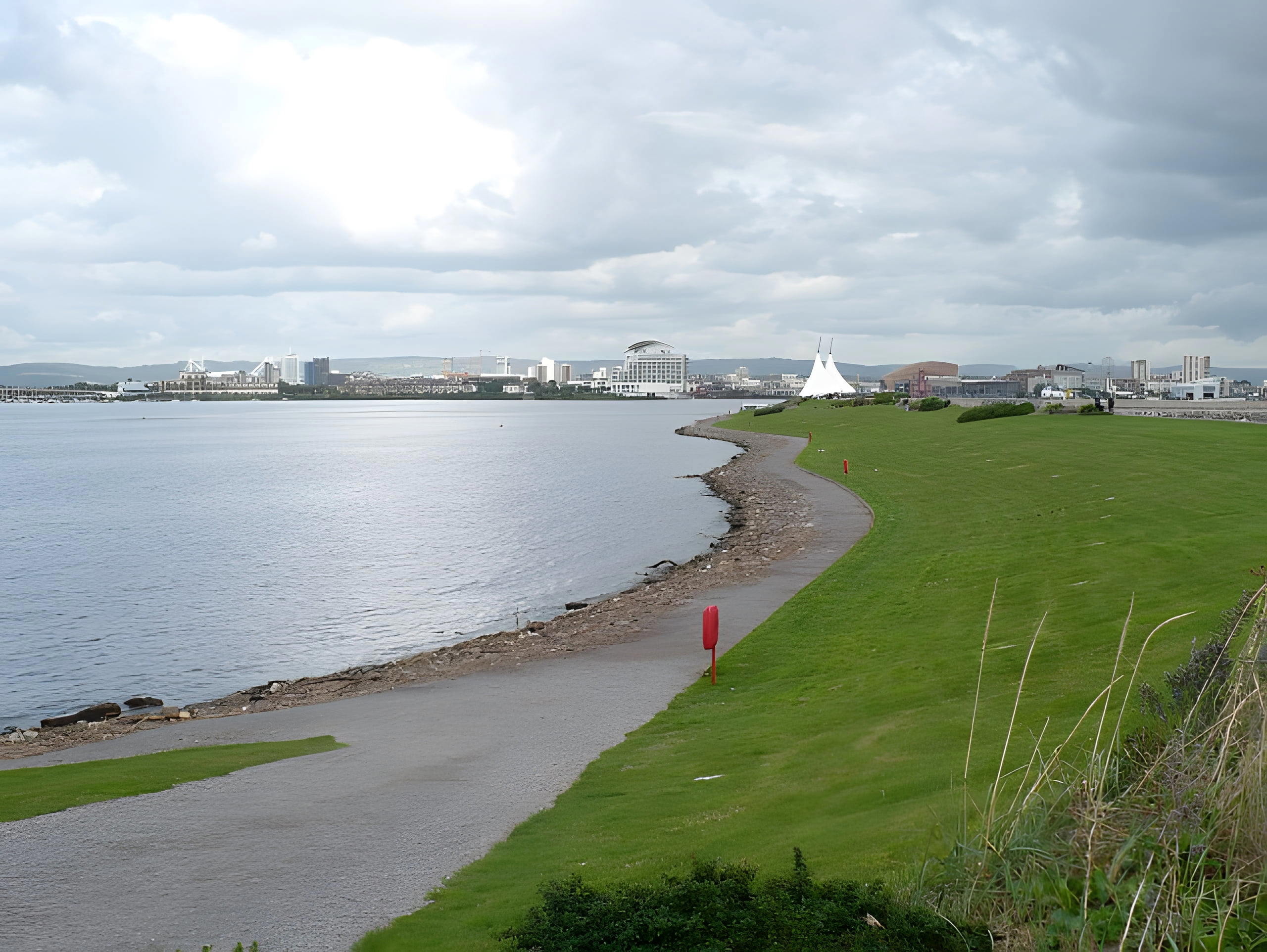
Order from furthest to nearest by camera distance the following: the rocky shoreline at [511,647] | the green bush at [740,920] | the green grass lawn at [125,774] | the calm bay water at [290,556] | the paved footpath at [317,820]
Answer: the calm bay water at [290,556]
the rocky shoreline at [511,647]
the green grass lawn at [125,774]
the paved footpath at [317,820]
the green bush at [740,920]

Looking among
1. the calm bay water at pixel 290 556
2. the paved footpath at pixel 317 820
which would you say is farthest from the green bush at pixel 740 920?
the calm bay water at pixel 290 556

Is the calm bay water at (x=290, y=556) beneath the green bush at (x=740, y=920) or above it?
beneath

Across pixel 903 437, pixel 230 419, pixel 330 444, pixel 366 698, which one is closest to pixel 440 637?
pixel 366 698

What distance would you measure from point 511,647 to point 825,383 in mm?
172789

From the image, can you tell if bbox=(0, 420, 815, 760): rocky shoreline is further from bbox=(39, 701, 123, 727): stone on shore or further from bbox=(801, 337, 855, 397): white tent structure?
bbox=(801, 337, 855, 397): white tent structure

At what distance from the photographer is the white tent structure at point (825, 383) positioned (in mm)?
183250

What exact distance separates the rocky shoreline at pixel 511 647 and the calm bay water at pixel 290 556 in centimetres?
170

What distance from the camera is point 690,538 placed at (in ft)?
126

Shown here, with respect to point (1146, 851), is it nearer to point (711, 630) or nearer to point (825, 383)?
point (711, 630)

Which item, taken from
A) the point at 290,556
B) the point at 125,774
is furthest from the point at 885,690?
the point at 290,556

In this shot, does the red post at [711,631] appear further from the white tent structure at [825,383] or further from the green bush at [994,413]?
the white tent structure at [825,383]

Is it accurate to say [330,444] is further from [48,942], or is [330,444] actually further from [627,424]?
[48,942]

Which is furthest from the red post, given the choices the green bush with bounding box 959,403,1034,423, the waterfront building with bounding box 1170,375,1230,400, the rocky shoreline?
the waterfront building with bounding box 1170,375,1230,400

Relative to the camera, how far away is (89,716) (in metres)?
17.7
